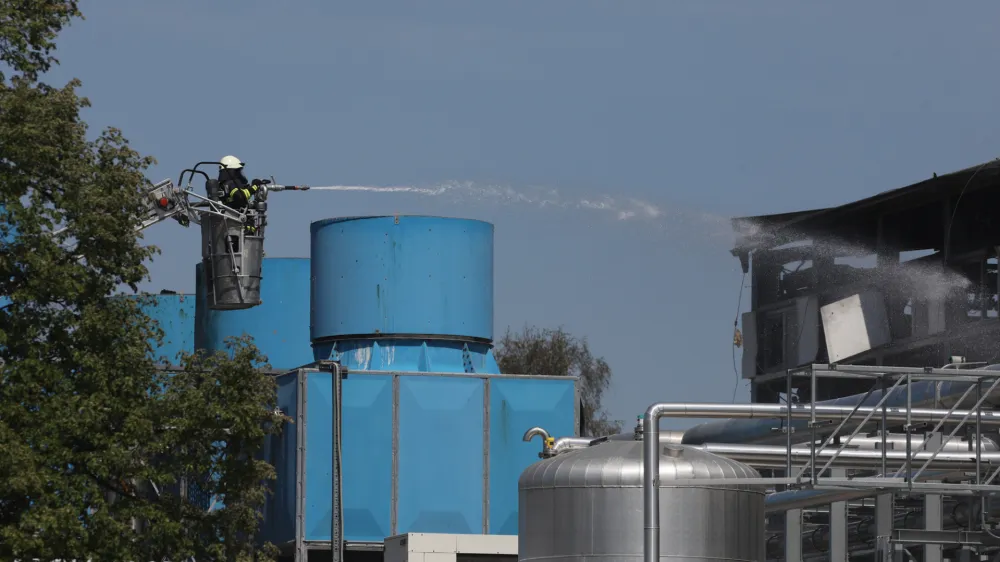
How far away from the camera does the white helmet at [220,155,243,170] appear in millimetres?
29594

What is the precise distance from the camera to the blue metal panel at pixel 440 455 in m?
35.2

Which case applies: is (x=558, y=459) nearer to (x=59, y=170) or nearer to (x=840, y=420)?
(x=840, y=420)

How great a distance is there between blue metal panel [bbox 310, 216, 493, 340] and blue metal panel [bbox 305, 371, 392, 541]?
1760 millimetres

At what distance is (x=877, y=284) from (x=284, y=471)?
1338cm

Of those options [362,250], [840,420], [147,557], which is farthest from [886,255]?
[147,557]

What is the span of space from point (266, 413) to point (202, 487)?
1579 mm

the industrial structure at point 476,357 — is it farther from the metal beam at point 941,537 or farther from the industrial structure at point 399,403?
the metal beam at point 941,537

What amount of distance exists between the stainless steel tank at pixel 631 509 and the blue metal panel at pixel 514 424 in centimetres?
1226

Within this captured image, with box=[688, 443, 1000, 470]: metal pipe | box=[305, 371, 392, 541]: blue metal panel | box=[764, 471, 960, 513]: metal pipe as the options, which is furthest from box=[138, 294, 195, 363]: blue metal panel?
box=[688, 443, 1000, 470]: metal pipe

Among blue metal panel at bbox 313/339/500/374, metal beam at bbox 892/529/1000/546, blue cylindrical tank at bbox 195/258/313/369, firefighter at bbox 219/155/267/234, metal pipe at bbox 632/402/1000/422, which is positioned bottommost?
metal beam at bbox 892/529/1000/546

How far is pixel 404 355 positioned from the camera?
3650cm

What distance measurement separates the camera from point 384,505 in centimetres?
3500

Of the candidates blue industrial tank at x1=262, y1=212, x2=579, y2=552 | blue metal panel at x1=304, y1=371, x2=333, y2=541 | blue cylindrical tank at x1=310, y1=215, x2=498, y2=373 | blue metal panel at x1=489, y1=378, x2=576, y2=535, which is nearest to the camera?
blue metal panel at x1=304, y1=371, x2=333, y2=541

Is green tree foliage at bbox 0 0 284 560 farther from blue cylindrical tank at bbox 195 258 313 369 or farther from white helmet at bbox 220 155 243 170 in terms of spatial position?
blue cylindrical tank at bbox 195 258 313 369
